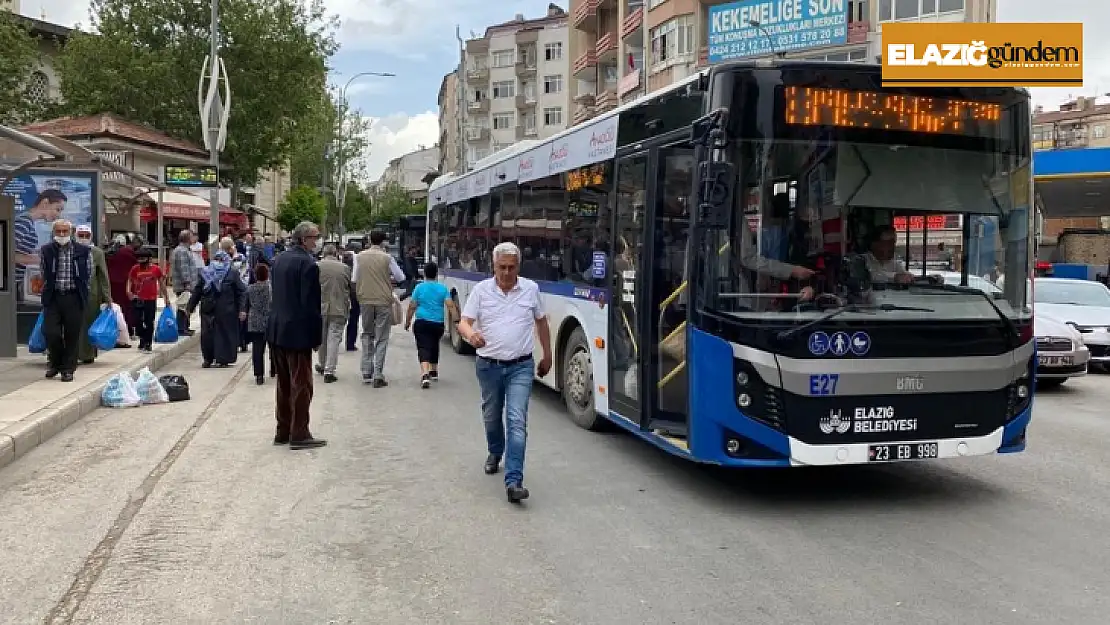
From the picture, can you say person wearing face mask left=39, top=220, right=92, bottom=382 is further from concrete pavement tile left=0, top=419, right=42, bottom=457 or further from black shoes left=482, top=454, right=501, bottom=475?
black shoes left=482, top=454, right=501, bottom=475

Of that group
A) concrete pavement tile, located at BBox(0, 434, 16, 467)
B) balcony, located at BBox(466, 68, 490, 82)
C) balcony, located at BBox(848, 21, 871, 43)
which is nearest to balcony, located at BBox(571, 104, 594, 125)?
balcony, located at BBox(848, 21, 871, 43)

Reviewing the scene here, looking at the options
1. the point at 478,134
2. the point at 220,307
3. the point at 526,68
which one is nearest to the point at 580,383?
the point at 220,307

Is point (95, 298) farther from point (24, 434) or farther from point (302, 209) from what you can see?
point (302, 209)

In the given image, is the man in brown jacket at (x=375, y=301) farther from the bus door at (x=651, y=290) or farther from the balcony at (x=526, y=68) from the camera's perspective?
the balcony at (x=526, y=68)

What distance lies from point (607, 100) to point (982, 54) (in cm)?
4485

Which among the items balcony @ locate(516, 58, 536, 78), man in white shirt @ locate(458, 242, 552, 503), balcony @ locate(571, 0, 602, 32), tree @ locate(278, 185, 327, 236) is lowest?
man in white shirt @ locate(458, 242, 552, 503)

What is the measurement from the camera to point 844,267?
6.53m

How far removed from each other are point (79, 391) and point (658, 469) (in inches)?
266

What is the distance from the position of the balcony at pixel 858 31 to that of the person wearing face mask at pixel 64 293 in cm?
2930

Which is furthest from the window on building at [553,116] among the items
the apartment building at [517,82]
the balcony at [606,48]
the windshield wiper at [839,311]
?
the windshield wiper at [839,311]

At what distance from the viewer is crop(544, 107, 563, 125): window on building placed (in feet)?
265

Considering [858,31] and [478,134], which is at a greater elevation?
[478,134]

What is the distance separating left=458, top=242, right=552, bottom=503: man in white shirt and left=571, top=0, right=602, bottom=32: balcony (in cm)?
4687

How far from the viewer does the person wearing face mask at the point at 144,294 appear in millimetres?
14875
